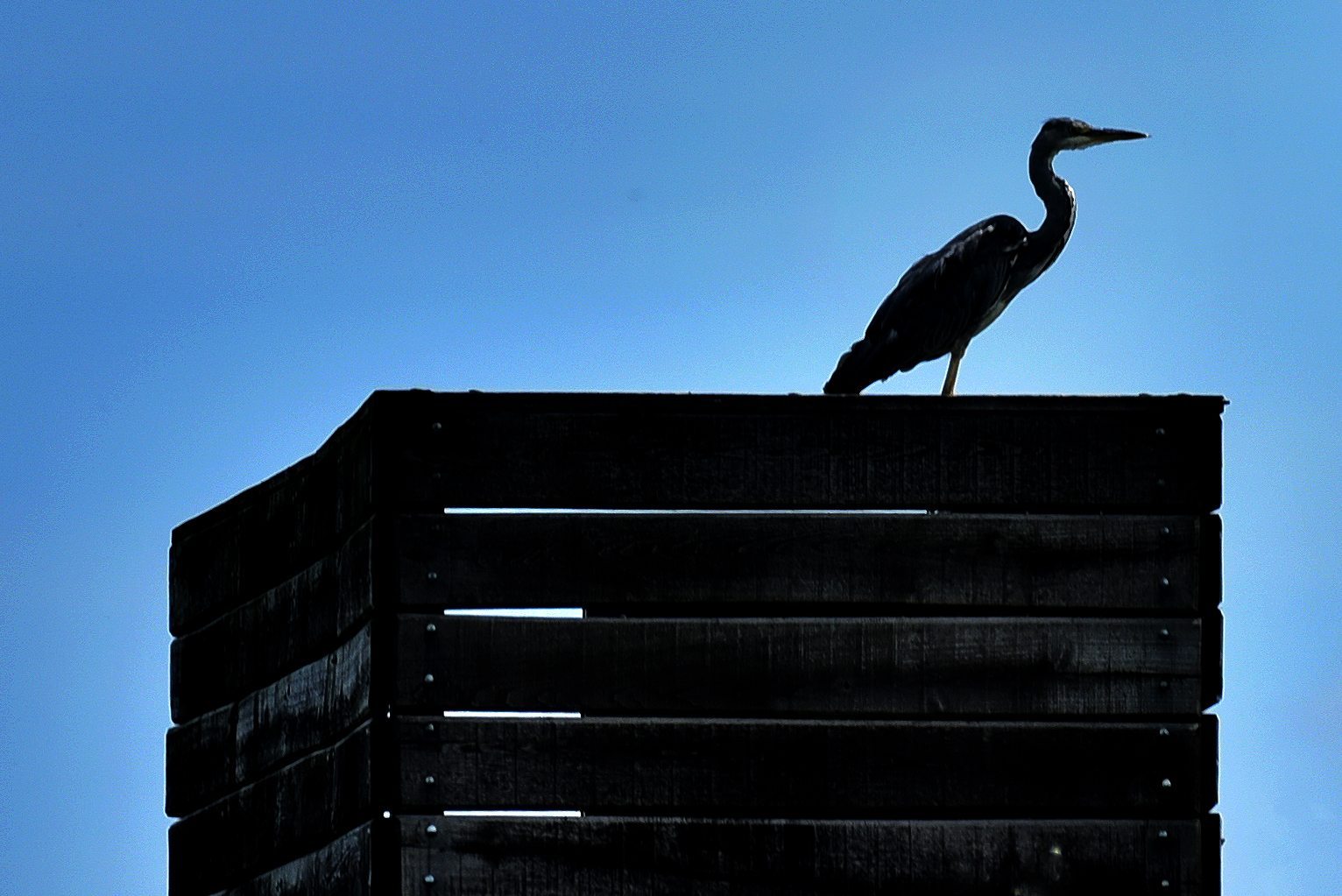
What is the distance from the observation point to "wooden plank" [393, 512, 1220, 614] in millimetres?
5438

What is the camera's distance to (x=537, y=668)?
17.7 ft

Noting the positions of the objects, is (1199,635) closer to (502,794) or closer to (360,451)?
(502,794)

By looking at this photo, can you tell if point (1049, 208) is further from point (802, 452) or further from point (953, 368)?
point (802, 452)

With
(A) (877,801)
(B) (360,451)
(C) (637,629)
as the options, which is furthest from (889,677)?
(B) (360,451)

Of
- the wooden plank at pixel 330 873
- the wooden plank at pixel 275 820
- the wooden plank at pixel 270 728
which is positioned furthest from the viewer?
the wooden plank at pixel 270 728

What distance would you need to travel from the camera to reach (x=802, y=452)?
5.56 meters

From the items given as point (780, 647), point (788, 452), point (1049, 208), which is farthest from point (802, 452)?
point (1049, 208)

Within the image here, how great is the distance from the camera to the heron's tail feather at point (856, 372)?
8.83m

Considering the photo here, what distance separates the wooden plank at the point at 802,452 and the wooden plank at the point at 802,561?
59 millimetres

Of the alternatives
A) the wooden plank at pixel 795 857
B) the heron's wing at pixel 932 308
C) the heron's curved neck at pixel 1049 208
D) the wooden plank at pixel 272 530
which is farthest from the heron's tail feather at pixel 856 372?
the wooden plank at pixel 795 857

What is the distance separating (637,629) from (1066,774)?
44.5 inches

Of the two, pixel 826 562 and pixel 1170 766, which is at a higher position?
pixel 826 562

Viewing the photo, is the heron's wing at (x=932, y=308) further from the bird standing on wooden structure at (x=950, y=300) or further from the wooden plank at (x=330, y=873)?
the wooden plank at (x=330, y=873)

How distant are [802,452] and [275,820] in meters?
1.84
